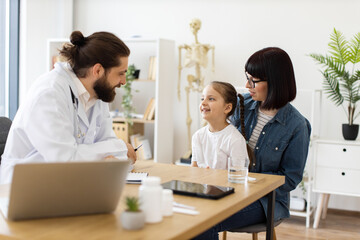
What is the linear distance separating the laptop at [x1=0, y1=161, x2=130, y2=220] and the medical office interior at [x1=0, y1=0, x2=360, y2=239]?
9.98 feet

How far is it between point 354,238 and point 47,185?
317 centimetres

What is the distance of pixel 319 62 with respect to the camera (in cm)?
440

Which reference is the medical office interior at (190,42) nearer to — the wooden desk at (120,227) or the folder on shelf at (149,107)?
the folder on shelf at (149,107)

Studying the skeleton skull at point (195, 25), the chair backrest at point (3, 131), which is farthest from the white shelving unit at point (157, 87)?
the chair backrest at point (3, 131)

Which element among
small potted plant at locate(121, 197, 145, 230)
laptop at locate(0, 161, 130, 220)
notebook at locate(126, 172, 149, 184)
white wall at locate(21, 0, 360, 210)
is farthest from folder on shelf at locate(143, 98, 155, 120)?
small potted plant at locate(121, 197, 145, 230)

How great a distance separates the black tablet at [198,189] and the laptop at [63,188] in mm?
343

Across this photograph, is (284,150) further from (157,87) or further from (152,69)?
(152,69)

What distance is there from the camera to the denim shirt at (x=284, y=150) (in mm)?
2375

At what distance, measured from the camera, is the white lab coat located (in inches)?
69.8

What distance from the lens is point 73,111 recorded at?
205 cm

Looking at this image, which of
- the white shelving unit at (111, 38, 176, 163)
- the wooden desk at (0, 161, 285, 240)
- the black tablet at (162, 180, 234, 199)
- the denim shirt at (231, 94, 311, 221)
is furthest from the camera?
the white shelving unit at (111, 38, 176, 163)

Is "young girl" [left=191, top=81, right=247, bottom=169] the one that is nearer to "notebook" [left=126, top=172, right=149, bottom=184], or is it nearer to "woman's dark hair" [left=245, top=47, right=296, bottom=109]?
"woman's dark hair" [left=245, top=47, right=296, bottom=109]

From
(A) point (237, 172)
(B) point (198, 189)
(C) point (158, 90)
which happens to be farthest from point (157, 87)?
(B) point (198, 189)

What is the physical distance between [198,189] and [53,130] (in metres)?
0.57
